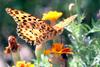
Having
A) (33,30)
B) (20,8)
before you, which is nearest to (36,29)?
(33,30)

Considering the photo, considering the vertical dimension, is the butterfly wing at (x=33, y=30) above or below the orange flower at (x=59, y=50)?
above

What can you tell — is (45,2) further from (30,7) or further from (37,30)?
(37,30)

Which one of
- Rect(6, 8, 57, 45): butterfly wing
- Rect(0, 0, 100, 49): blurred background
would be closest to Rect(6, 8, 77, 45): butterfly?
Rect(6, 8, 57, 45): butterfly wing

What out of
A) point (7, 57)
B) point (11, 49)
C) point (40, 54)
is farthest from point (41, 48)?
point (7, 57)

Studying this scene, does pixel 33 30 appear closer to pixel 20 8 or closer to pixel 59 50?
pixel 59 50

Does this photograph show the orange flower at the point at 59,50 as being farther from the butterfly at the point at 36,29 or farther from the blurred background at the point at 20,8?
the blurred background at the point at 20,8

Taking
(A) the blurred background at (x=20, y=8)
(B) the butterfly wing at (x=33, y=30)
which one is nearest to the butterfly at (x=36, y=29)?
(B) the butterfly wing at (x=33, y=30)

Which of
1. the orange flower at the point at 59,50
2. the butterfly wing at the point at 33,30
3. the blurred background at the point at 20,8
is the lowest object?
the orange flower at the point at 59,50

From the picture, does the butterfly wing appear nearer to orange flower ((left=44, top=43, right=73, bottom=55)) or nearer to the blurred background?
orange flower ((left=44, top=43, right=73, bottom=55))
